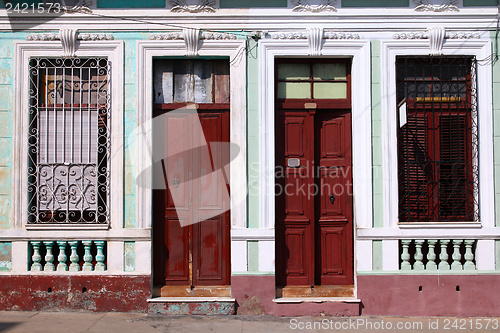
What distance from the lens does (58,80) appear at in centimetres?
734

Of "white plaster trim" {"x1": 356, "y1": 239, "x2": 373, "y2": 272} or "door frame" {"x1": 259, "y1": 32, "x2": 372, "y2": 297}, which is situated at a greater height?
"door frame" {"x1": 259, "y1": 32, "x2": 372, "y2": 297}

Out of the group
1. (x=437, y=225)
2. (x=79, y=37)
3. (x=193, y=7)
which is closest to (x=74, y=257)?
(x=79, y=37)

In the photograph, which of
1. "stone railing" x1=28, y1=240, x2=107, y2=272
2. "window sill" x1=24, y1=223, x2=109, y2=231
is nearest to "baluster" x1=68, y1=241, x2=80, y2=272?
"stone railing" x1=28, y1=240, x2=107, y2=272

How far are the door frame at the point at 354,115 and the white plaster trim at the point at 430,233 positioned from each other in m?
0.13

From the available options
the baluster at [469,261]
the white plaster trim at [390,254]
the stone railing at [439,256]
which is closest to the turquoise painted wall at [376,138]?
the white plaster trim at [390,254]

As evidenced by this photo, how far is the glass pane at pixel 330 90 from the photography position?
7449 mm

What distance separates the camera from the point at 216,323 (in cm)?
669

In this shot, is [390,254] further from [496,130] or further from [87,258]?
[87,258]

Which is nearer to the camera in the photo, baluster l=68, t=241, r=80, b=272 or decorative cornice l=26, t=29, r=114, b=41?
baluster l=68, t=241, r=80, b=272

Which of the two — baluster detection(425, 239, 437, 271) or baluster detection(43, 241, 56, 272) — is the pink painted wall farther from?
baluster detection(43, 241, 56, 272)

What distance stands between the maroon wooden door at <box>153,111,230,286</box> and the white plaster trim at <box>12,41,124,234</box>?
1.96 feet

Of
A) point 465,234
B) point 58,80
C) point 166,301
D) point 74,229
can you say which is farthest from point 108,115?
point 465,234

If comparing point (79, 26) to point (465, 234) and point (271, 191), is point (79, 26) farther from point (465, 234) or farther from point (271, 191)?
point (465, 234)

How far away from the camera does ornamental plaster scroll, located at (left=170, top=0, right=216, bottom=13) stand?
7.22 metres
